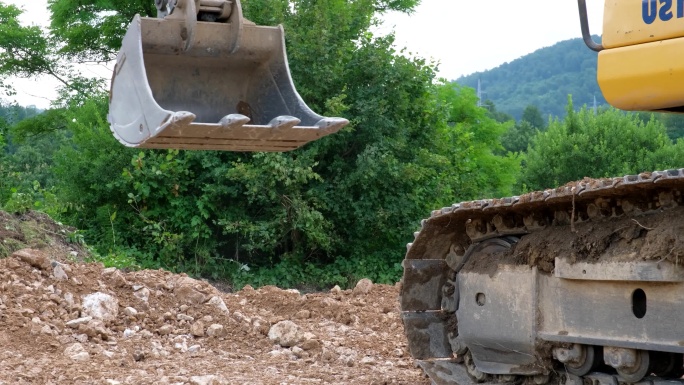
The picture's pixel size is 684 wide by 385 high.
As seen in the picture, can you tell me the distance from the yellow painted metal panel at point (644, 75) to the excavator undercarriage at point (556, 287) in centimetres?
35

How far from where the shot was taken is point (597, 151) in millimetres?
33812

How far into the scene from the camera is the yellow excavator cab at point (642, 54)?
165 inches

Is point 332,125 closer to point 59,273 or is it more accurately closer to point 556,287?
point 556,287

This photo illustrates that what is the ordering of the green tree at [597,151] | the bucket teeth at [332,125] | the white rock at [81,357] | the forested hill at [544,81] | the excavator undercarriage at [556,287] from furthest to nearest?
the forested hill at [544,81] → the green tree at [597,151] → the white rock at [81,357] → the bucket teeth at [332,125] → the excavator undercarriage at [556,287]

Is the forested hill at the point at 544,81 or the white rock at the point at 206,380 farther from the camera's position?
the forested hill at the point at 544,81

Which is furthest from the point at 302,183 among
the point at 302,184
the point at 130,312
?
the point at 130,312

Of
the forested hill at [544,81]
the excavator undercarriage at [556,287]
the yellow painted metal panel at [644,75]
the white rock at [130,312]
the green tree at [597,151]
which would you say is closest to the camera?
the yellow painted metal panel at [644,75]

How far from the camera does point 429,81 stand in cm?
1742

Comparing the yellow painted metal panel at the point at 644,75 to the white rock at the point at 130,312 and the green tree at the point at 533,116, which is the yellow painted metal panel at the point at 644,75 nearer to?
the white rock at the point at 130,312

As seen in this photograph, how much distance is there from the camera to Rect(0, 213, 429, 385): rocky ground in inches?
259

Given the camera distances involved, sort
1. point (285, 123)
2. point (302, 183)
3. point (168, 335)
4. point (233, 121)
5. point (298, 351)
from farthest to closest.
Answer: point (302, 183) < point (168, 335) < point (298, 351) < point (285, 123) < point (233, 121)

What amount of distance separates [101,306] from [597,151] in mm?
27719

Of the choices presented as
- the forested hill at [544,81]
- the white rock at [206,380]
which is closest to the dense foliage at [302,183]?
the white rock at [206,380]

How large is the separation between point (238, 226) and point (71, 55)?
914 centimetres
